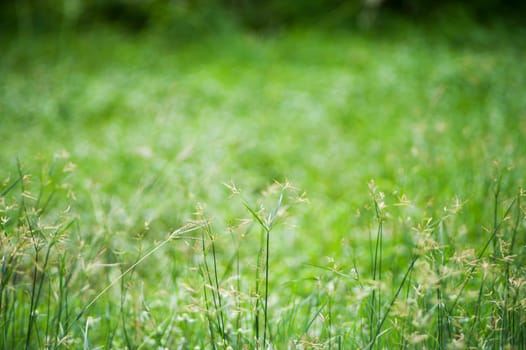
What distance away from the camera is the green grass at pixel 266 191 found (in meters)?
1.18

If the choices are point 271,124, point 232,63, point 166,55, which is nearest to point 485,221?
point 271,124

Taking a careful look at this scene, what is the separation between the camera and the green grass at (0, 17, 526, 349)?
46.3 inches

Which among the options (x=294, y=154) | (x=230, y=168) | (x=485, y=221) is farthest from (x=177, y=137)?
(x=485, y=221)

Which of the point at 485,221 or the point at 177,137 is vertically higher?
the point at 485,221

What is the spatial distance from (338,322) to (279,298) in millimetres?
411

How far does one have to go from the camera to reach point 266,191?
247 cm

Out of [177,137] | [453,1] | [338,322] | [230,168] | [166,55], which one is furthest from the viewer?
[453,1]

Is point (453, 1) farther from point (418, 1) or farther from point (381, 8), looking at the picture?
point (381, 8)

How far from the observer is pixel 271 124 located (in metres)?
4.37

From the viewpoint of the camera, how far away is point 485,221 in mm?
2221

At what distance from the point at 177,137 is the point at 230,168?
0.88 meters

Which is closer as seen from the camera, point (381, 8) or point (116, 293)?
point (116, 293)

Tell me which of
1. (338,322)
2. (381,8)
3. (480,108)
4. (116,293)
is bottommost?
(116,293)

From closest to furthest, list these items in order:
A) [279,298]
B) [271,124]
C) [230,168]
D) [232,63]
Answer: [279,298]
[230,168]
[271,124]
[232,63]
